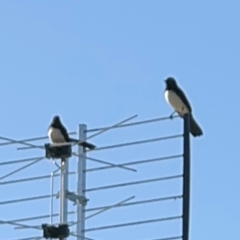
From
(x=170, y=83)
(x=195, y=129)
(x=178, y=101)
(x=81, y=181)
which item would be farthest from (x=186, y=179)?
(x=170, y=83)

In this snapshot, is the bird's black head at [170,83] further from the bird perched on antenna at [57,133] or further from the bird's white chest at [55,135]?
the bird's white chest at [55,135]

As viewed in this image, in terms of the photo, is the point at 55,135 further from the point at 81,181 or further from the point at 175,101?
the point at 81,181

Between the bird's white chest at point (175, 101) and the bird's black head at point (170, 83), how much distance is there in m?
0.27

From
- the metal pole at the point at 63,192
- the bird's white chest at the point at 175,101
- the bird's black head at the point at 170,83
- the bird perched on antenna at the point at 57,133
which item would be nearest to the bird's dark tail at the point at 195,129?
the bird's white chest at the point at 175,101

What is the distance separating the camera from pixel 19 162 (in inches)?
423

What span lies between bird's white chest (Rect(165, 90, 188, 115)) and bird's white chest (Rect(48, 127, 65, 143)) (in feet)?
4.32

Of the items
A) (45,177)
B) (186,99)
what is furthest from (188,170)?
(186,99)

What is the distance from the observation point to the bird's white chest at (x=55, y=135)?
1159 centimetres

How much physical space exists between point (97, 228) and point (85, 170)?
0.56 meters

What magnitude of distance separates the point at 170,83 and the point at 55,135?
6.96 ft

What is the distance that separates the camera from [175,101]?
12.4 metres

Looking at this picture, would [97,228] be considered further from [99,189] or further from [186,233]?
[186,233]

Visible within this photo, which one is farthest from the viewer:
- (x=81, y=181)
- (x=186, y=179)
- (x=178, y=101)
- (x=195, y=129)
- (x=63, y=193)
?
(x=178, y=101)

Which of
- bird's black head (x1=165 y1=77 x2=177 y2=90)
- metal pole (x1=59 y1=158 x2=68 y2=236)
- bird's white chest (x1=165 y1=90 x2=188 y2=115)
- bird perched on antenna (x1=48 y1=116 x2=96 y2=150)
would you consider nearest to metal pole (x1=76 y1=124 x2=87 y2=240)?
metal pole (x1=59 y1=158 x2=68 y2=236)
